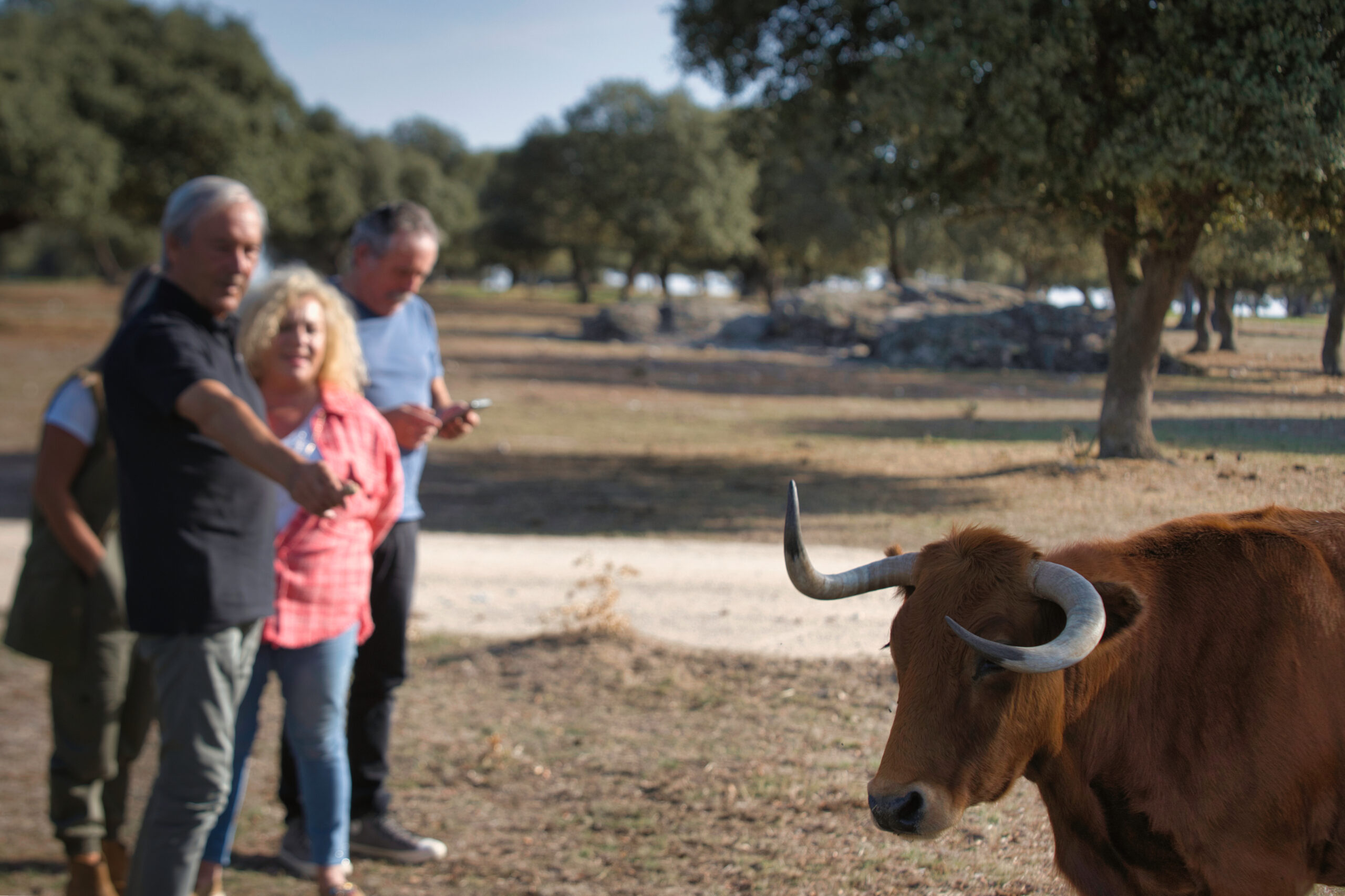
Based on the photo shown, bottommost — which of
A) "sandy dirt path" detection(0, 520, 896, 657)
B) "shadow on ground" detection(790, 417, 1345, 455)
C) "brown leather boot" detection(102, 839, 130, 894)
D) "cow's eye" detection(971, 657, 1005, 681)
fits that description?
"brown leather boot" detection(102, 839, 130, 894)

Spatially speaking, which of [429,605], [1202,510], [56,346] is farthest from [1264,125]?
[56,346]

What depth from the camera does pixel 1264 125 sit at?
3.24 metres

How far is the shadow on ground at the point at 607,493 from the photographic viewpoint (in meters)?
9.49

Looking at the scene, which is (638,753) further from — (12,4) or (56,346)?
(12,4)

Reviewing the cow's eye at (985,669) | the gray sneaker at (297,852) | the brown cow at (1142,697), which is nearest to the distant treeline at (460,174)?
the brown cow at (1142,697)

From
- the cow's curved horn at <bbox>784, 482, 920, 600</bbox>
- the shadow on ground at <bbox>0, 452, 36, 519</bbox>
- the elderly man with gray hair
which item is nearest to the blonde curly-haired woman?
the elderly man with gray hair

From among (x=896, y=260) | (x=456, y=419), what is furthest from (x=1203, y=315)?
(x=896, y=260)

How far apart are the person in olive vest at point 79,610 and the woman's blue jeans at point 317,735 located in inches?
29.3

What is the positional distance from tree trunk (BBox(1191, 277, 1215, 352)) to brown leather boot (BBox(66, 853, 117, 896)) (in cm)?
490

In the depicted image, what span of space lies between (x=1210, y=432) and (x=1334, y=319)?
0.52 metres

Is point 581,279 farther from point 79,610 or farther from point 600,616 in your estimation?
point 79,610

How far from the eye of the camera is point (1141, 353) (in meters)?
3.83

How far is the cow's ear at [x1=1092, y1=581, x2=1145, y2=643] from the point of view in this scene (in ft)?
7.37

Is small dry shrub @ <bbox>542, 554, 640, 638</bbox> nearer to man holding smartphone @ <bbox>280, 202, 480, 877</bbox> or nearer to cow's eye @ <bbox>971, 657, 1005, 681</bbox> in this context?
man holding smartphone @ <bbox>280, 202, 480, 877</bbox>
